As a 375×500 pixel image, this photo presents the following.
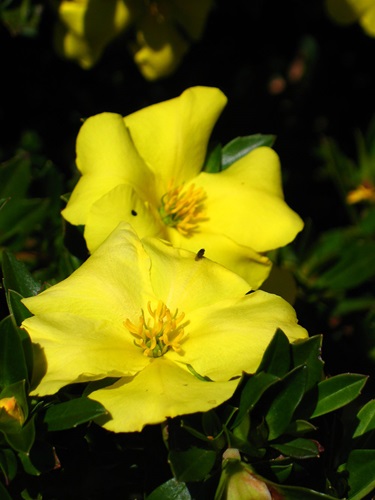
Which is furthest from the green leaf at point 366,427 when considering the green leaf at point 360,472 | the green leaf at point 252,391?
the green leaf at point 252,391

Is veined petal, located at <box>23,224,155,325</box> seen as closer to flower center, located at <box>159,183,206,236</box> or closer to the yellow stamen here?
flower center, located at <box>159,183,206,236</box>

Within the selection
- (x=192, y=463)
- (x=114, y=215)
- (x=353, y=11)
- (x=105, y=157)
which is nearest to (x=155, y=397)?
(x=192, y=463)

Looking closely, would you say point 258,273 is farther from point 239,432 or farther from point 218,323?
point 239,432

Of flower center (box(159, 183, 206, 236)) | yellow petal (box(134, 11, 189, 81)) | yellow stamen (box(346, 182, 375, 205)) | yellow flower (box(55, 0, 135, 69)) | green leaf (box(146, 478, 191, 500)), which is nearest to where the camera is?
green leaf (box(146, 478, 191, 500))

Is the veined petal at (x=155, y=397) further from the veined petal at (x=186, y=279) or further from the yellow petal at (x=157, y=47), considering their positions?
the yellow petal at (x=157, y=47)

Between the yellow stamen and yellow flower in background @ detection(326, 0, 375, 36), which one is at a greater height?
yellow flower in background @ detection(326, 0, 375, 36)

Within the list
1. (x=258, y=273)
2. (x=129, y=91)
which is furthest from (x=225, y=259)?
(x=129, y=91)

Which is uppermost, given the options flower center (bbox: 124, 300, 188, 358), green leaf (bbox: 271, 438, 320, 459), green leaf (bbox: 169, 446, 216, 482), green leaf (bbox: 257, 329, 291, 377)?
green leaf (bbox: 257, 329, 291, 377)

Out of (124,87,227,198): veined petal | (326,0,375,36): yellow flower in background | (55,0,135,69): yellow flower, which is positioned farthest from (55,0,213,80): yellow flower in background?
(124,87,227,198): veined petal
